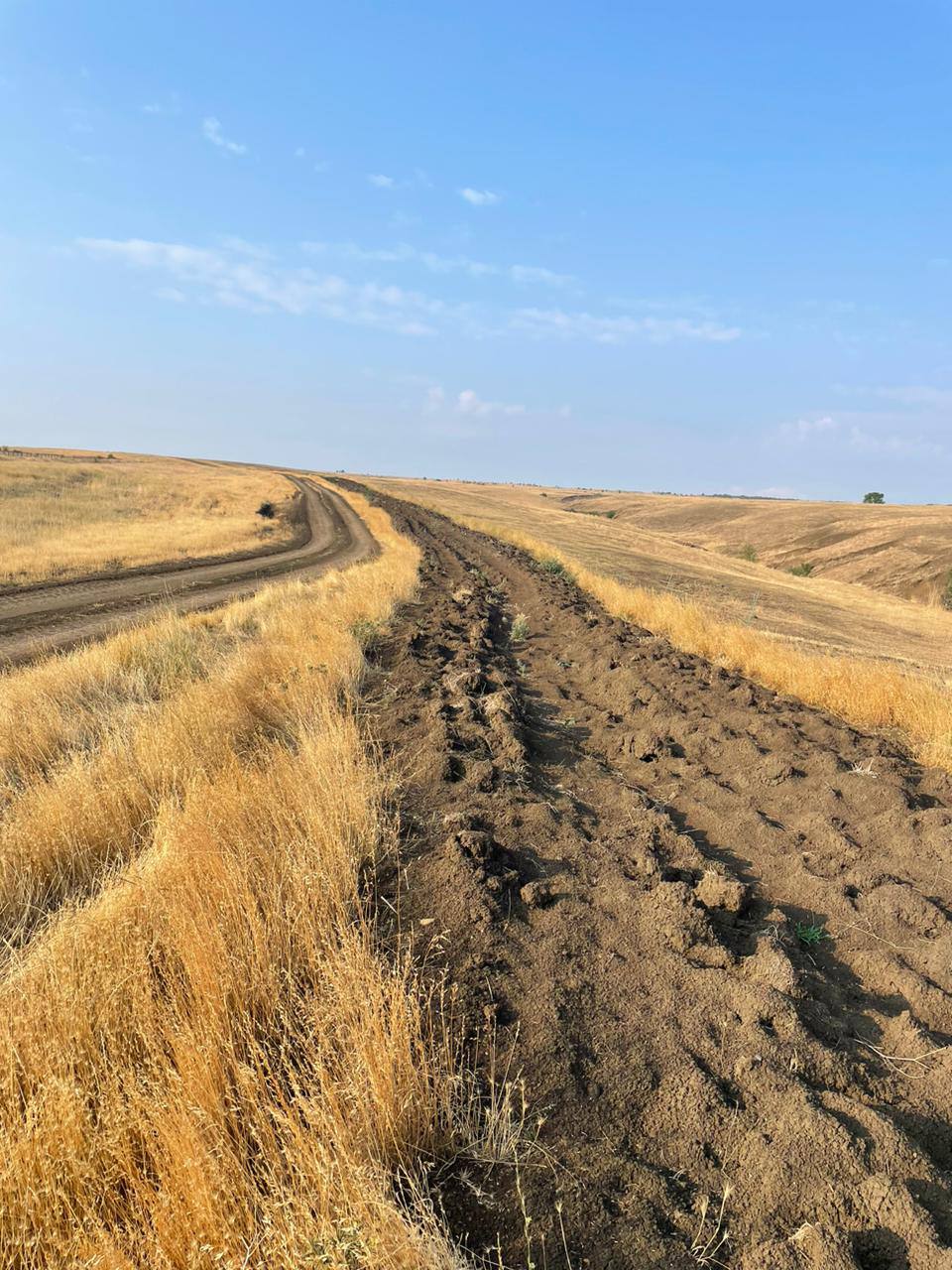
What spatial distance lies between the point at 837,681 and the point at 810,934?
562 cm

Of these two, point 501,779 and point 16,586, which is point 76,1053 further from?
point 16,586

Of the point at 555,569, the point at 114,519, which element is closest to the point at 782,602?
the point at 555,569

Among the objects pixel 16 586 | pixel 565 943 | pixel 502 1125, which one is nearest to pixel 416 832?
pixel 565 943

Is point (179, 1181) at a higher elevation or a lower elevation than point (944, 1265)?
higher

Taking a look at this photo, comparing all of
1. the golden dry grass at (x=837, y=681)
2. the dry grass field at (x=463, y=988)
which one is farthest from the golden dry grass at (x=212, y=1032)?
the golden dry grass at (x=837, y=681)

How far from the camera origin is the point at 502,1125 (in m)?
2.20

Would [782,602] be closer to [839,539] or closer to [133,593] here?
[133,593]

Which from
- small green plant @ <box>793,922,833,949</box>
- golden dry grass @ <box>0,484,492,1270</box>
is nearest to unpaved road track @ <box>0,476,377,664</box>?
golden dry grass @ <box>0,484,492,1270</box>

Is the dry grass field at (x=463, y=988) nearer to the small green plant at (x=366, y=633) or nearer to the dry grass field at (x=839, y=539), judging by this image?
the small green plant at (x=366, y=633)

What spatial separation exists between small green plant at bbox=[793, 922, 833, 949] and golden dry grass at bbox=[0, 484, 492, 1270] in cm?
238

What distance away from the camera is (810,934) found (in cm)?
386

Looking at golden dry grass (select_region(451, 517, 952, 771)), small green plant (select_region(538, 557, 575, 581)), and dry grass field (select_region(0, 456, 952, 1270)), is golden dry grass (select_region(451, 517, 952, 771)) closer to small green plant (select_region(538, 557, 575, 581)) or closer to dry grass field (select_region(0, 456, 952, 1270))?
dry grass field (select_region(0, 456, 952, 1270))

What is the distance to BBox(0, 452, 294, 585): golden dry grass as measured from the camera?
21.2 m

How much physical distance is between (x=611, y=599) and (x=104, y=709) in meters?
12.1
